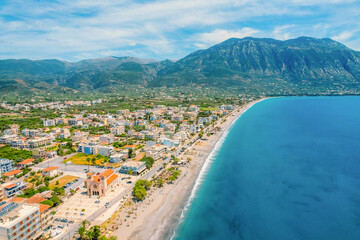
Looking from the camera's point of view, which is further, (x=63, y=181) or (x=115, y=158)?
(x=115, y=158)

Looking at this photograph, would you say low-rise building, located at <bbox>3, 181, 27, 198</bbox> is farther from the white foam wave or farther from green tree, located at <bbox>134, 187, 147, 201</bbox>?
the white foam wave

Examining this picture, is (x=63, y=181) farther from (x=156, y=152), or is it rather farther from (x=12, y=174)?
(x=156, y=152)

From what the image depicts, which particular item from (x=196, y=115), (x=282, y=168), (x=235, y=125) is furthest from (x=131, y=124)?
(x=282, y=168)

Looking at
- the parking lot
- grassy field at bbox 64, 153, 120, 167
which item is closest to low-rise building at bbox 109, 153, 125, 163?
grassy field at bbox 64, 153, 120, 167

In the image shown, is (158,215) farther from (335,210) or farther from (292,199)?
(335,210)

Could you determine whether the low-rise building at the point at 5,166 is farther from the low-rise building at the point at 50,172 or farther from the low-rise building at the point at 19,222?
the low-rise building at the point at 19,222

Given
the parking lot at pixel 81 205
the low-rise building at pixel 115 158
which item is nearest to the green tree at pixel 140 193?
the parking lot at pixel 81 205

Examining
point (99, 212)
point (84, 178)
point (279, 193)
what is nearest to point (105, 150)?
point (84, 178)
